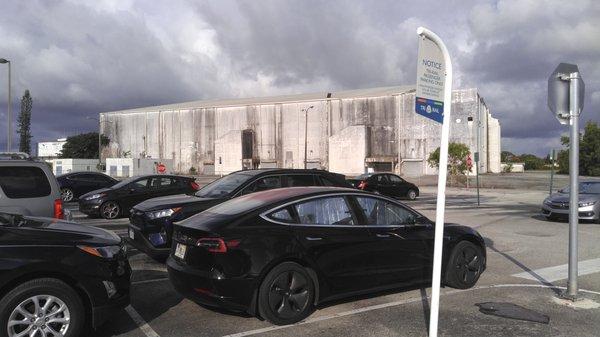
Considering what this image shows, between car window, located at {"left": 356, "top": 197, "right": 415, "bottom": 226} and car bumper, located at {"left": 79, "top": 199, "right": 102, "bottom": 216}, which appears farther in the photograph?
car bumper, located at {"left": 79, "top": 199, "right": 102, "bottom": 216}

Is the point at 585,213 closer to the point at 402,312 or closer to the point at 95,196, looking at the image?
the point at 402,312

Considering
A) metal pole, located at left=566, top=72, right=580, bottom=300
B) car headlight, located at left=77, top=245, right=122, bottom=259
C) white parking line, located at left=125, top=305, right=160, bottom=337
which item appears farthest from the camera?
metal pole, located at left=566, top=72, right=580, bottom=300

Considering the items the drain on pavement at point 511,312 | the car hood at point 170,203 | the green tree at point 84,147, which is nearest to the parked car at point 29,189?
the car hood at point 170,203

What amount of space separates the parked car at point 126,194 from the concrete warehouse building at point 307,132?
2303 inches

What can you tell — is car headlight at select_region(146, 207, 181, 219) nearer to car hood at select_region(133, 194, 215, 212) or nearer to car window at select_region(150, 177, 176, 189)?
car hood at select_region(133, 194, 215, 212)

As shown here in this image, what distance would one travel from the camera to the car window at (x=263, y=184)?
30.6ft

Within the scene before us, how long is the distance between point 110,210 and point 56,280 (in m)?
11.7

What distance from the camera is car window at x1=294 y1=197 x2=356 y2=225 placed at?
590 cm

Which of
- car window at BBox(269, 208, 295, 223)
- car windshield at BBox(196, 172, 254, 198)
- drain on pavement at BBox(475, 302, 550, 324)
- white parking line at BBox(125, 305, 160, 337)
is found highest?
car windshield at BBox(196, 172, 254, 198)

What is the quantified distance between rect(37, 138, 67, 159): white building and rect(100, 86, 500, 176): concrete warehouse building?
4729cm

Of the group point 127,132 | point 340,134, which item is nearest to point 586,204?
point 340,134

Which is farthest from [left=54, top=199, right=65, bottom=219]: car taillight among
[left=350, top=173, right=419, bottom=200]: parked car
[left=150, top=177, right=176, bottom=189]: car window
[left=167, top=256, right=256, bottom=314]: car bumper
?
[left=350, top=173, right=419, bottom=200]: parked car

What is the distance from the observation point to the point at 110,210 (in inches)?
618

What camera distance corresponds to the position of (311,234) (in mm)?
5715
